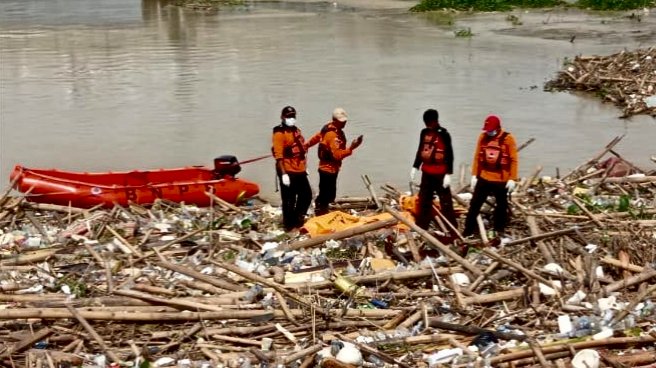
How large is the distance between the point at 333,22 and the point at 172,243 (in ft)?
103

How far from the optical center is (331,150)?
10148 millimetres

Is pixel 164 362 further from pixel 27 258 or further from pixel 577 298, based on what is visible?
pixel 577 298

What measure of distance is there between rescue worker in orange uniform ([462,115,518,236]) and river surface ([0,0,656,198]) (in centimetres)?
422

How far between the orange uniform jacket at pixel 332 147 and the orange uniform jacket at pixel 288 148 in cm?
28

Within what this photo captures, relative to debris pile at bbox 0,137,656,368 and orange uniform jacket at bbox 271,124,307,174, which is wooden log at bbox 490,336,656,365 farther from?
orange uniform jacket at bbox 271,124,307,174

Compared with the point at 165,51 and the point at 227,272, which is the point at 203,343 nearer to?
the point at 227,272

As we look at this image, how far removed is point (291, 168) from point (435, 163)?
1.83 metres

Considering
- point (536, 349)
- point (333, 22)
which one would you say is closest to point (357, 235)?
point (536, 349)

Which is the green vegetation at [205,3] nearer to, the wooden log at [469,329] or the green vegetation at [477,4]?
the green vegetation at [477,4]

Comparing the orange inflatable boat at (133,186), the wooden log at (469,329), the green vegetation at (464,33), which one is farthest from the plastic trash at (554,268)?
the green vegetation at (464,33)

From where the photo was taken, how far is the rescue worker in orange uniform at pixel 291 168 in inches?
393

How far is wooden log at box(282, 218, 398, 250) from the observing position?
8633 mm

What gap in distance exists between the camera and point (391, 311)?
7.00m

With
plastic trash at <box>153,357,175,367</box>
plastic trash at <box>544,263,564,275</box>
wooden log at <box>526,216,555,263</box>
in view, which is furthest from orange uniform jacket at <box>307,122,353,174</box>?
plastic trash at <box>153,357,175,367</box>
